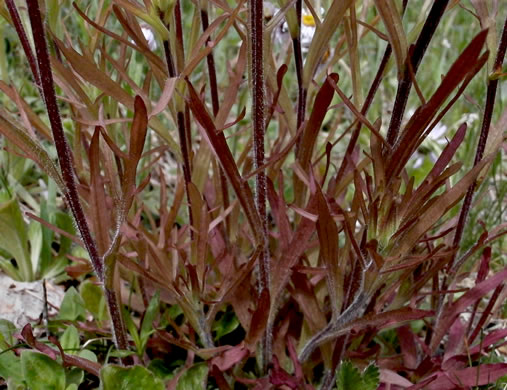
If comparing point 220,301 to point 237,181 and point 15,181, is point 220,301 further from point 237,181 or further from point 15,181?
point 15,181

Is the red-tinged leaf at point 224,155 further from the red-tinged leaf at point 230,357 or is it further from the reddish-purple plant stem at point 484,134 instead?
the reddish-purple plant stem at point 484,134

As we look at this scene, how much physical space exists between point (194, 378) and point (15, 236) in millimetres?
→ 563

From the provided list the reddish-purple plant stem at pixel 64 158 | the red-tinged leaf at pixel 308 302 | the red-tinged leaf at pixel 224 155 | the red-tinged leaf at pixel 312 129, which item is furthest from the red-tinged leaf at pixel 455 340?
the reddish-purple plant stem at pixel 64 158

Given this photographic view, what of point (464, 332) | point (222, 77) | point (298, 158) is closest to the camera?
point (298, 158)

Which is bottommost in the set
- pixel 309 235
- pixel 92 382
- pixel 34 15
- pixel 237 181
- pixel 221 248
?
pixel 92 382

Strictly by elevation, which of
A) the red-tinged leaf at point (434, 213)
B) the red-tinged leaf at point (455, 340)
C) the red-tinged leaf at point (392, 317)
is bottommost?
the red-tinged leaf at point (455, 340)

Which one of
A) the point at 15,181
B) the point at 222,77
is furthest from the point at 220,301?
the point at 222,77

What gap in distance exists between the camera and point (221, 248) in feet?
3.93

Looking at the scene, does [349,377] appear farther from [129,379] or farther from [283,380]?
[129,379]

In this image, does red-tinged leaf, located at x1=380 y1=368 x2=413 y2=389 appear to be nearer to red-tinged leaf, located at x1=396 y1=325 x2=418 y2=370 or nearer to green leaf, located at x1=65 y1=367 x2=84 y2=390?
red-tinged leaf, located at x1=396 y1=325 x2=418 y2=370

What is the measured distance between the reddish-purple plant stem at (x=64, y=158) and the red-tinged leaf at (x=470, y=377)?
1.78 ft

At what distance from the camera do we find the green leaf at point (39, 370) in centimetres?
100

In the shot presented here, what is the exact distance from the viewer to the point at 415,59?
30.4 inches

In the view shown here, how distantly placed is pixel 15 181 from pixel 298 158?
89cm
